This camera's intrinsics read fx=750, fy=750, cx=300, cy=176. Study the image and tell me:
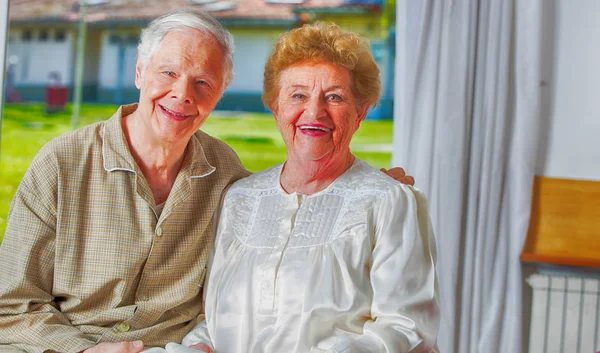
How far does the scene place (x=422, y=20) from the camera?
3.26 meters

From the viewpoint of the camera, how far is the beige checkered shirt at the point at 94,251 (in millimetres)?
1897

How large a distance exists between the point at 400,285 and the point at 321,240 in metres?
0.23

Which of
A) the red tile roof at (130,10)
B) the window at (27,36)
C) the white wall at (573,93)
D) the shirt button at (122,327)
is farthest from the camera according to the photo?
the window at (27,36)

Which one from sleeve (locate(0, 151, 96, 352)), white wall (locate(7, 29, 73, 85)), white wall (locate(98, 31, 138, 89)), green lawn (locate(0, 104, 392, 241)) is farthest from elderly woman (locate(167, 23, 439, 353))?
white wall (locate(7, 29, 73, 85))

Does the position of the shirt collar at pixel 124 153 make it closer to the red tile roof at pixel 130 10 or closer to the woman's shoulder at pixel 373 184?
the woman's shoulder at pixel 373 184

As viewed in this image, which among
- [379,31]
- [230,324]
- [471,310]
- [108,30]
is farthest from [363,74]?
[108,30]

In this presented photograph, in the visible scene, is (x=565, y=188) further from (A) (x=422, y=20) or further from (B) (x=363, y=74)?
(B) (x=363, y=74)

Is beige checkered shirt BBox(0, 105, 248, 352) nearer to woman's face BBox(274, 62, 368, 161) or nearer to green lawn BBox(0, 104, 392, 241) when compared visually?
woman's face BBox(274, 62, 368, 161)

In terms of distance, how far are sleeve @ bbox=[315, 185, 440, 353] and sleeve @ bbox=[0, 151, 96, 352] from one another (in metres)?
0.70

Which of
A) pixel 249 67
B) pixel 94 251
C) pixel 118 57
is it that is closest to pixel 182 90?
pixel 94 251

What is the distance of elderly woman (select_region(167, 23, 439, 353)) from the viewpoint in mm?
1763

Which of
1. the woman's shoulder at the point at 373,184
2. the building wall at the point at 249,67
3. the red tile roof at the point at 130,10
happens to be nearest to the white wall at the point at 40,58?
the red tile roof at the point at 130,10

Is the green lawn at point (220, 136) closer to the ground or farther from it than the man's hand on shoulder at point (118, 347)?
farther from it

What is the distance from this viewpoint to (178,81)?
1973 mm
